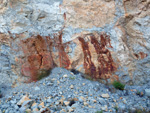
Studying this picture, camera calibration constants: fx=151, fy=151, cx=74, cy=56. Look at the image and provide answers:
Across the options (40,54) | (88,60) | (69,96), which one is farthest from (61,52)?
(69,96)

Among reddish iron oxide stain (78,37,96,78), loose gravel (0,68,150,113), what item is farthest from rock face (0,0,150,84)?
loose gravel (0,68,150,113)

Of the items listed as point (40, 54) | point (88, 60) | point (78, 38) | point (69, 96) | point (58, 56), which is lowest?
point (69, 96)

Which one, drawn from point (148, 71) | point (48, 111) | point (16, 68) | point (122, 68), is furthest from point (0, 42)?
point (148, 71)

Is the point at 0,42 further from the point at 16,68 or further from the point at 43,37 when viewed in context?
the point at 43,37

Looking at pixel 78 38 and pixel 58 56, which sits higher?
pixel 78 38

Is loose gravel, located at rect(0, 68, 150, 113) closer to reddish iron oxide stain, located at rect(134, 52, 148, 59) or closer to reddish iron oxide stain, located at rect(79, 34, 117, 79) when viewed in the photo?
reddish iron oxide stain, located at rect(79, 34, 117, 79)

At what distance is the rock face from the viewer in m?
4.27

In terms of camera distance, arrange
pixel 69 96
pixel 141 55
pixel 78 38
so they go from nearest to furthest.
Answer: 1. pixel 69 96
2. pixel 141 55
3. pixel 78 38

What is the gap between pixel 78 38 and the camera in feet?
14.7

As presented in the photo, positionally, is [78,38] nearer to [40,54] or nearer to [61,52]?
[61,52]

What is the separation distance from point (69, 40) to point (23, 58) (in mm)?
1420

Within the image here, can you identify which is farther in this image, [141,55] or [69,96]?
[141,55]

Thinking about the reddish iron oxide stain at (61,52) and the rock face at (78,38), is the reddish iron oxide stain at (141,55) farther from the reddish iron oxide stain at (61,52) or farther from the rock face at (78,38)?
the reddish iron oxide stain at (61,52)

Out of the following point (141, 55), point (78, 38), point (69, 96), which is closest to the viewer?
point (69, 96)
